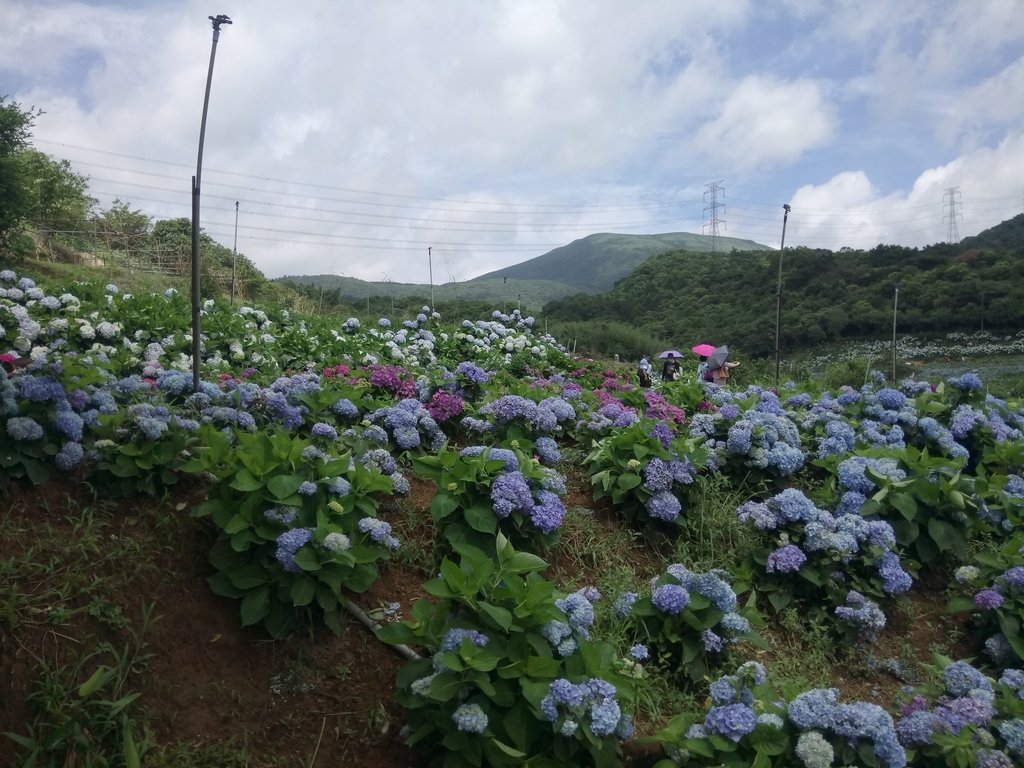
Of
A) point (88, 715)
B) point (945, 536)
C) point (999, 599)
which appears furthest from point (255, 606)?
point (945, 536)

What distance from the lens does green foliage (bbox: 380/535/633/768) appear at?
2.17m

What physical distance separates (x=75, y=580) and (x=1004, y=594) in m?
3.96

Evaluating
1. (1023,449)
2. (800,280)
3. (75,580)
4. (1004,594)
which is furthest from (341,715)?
(800,280)

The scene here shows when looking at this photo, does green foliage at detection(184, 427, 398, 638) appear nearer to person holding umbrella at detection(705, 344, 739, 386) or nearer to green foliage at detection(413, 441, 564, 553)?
green foliage at detection(413, 441, 564, 553)

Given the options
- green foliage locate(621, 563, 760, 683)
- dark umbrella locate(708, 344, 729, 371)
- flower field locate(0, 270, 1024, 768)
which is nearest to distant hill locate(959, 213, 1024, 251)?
dark umbrella locate(708, 344, 729, 371)

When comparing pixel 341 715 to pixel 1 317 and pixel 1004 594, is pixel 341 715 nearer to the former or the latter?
pixel 1004 594

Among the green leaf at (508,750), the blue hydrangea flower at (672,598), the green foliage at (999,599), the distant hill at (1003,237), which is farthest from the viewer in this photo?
the distant hill at (1003,237)

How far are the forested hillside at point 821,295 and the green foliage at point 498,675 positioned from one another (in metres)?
9.36

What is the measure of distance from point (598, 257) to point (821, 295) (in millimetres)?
32619

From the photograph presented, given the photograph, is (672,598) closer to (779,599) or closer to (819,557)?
(779,599)

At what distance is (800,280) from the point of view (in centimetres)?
1631

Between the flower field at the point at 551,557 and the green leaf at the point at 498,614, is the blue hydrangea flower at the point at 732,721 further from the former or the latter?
the green leaf at the point at 498,614

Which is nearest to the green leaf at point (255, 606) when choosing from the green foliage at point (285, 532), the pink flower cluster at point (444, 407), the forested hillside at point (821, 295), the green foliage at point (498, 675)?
the green foliage at point (285, 532)

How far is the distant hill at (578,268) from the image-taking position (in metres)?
23.2
